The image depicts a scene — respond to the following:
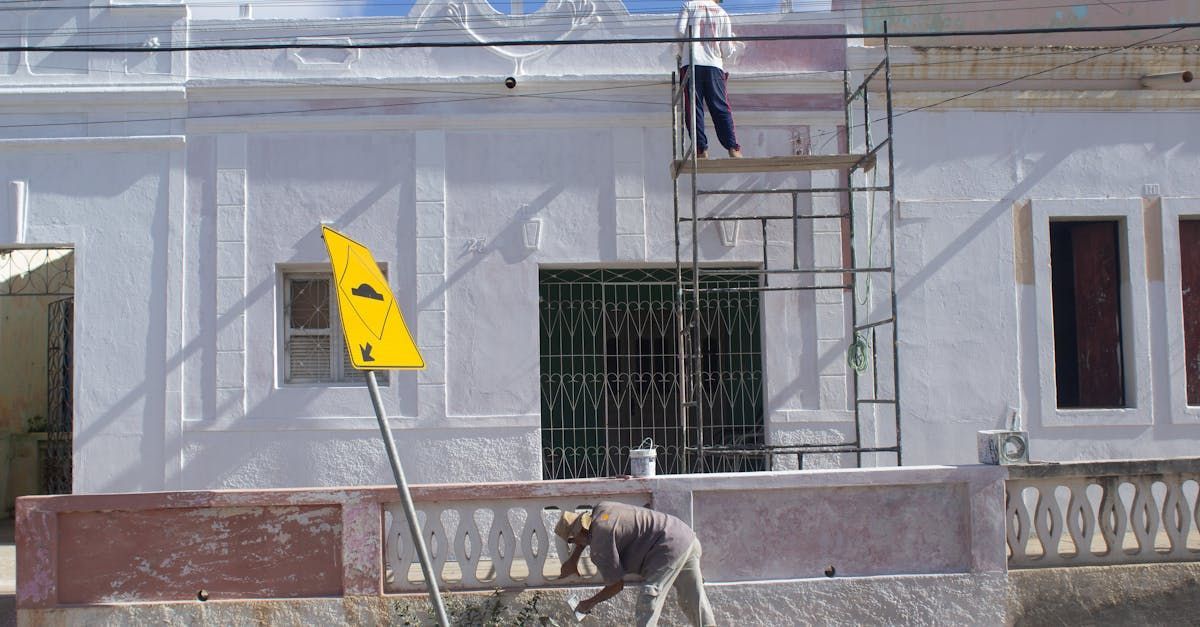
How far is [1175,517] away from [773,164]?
4.11 m

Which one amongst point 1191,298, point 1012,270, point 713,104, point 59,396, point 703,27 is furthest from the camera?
point 59,396

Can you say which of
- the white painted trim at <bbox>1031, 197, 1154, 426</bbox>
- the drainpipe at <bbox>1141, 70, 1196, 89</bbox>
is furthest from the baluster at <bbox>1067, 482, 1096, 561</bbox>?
the drainpipe at <bbox>1141, 70, 1196, 89</bbox>

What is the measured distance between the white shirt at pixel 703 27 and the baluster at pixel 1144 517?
489 centimetres

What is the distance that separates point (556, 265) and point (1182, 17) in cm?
692

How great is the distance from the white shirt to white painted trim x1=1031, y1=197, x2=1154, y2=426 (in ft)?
11.2

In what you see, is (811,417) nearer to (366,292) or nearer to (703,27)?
(703,27)

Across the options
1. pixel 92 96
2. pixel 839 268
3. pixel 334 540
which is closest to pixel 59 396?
pixel 92 96

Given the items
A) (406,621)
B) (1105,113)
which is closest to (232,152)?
(406,621)

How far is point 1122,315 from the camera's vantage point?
35.9 ft

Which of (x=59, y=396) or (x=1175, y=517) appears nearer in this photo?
(x=1175, y=517)

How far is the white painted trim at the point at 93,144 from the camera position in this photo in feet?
34.4

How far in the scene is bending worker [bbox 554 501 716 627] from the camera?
704 cm

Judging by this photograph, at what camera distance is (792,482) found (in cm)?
802

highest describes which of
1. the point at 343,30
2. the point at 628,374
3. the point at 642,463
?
the point at 343,30
